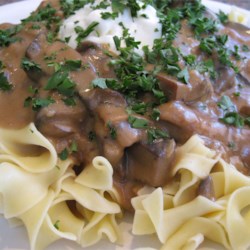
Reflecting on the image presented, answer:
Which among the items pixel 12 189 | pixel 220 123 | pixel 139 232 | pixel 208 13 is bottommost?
pixel 139 232

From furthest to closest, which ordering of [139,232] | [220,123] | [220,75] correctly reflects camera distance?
[220,75] < [220,123] < [139,232]

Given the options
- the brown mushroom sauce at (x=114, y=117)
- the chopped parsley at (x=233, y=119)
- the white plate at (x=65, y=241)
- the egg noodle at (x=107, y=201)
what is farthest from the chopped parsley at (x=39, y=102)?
the chopped parsley at (x=233, y=119)

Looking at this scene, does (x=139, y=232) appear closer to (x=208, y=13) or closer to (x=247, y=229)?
(x=247, y=229)

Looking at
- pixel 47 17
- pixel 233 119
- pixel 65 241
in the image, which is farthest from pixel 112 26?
pixel 65 241

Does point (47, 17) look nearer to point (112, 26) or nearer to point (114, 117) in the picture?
point (112, 26)

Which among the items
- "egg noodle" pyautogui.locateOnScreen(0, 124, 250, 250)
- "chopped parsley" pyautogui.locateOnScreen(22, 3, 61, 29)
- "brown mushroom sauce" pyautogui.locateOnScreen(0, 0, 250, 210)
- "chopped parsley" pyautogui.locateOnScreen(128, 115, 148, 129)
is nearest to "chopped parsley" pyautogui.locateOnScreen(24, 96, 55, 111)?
"brown mushroom sauce" pyautogui.locateOnScreen(0, 0, 250, 210)

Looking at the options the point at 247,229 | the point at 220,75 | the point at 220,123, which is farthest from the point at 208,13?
the point at 247,229

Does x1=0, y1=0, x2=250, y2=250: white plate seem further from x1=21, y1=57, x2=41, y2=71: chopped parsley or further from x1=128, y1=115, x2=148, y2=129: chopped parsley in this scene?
x1=21, y1=57, x2=41, y2=71: chopped parsley
